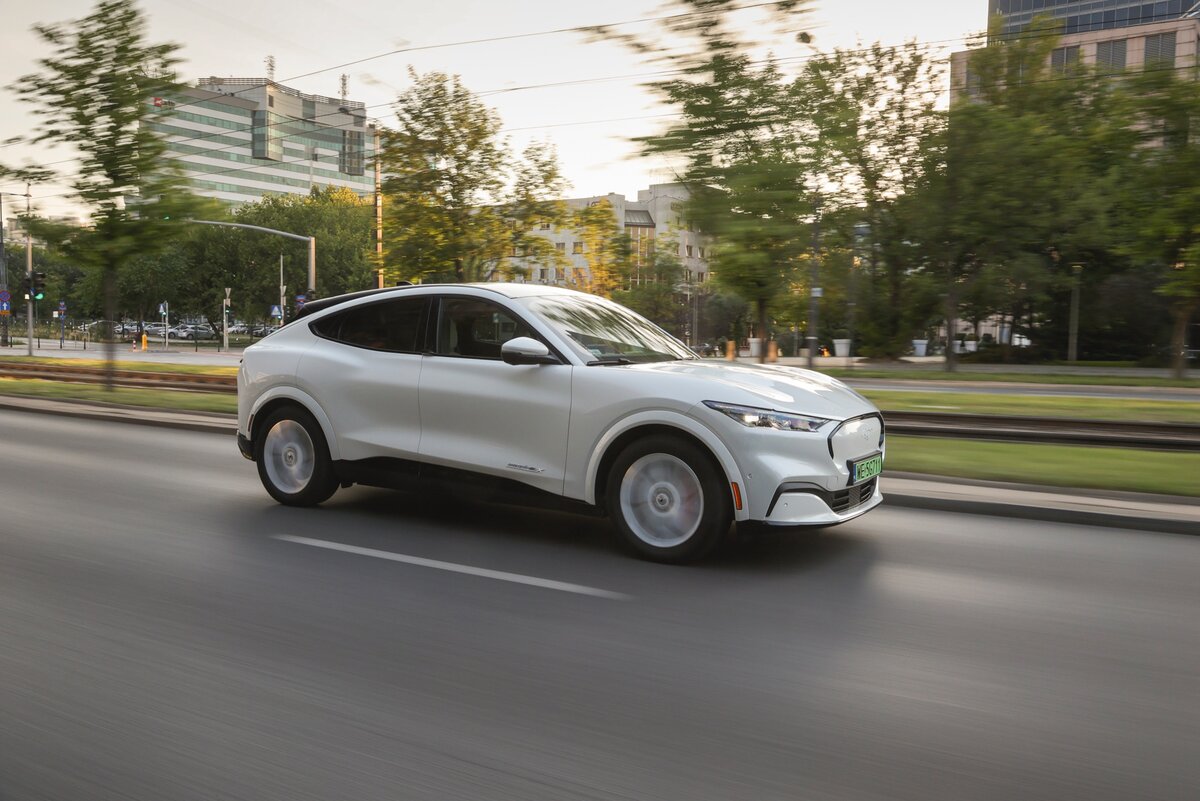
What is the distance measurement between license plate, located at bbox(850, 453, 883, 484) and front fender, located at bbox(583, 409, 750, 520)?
689 mm

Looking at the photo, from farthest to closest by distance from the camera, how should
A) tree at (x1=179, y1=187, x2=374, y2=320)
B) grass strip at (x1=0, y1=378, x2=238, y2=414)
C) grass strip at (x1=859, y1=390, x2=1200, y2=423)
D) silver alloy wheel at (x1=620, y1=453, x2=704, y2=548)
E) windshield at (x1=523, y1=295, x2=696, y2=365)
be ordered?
tree at (x1=179, y1=187, x2=374, y2=320) → grass strip at (x1=859, y1=390, x2=1200, y2=423) → grass strip at (x1=0, y1=378, x2=238, y2=414) → windshield at (x1=523, y1=295, x2=696, y2=365) → silver alloy wheel at (x1=620, y1=453, x2=704, y2=548)

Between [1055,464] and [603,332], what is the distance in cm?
545

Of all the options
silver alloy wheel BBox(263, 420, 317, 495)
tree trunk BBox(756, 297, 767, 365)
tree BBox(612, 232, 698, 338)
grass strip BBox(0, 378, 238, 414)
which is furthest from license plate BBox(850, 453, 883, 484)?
tree BBox(612, 232, 698, 338)

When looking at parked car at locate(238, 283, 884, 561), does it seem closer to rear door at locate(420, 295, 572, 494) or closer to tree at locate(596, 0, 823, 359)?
rear door at locate(420, 295, 572, 494)

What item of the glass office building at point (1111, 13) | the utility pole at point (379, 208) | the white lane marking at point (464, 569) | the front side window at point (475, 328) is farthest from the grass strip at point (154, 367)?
the glass office building at point (1111, 13)

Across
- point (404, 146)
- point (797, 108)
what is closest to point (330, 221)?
point (404, 146)

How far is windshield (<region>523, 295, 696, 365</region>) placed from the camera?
6.05 metres

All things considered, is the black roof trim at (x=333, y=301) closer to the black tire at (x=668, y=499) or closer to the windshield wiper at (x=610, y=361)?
the windshield wiper at (x=610, y=361)

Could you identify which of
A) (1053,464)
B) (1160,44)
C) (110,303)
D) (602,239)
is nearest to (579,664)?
(1053,464)

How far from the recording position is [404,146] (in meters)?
20.3

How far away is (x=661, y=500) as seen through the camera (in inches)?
217

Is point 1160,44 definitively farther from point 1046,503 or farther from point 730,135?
point 1046,503

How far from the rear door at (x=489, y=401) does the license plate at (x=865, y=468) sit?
165 centimetres

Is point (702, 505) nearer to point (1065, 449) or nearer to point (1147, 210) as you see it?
point (1065, 449)
